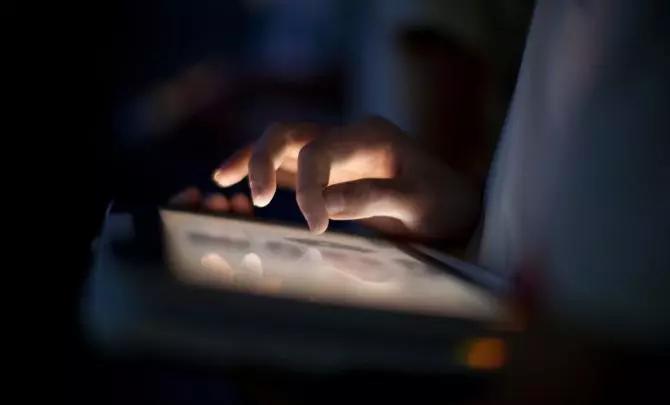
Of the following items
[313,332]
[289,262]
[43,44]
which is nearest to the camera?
[313,332]

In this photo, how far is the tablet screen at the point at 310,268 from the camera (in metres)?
0.24

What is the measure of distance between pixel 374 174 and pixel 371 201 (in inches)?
2.4

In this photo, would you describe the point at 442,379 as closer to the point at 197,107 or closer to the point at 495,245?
the point at 495,245

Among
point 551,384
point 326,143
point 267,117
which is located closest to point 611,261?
point 551,384

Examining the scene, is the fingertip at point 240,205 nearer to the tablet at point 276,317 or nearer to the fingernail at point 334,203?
Answer: the fingernail at point 334,203

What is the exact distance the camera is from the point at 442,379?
0.71 ft

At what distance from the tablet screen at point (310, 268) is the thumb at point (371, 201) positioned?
0.05 m

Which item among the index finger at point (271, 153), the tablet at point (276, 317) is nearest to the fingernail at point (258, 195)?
the index finger at point (271, 153)

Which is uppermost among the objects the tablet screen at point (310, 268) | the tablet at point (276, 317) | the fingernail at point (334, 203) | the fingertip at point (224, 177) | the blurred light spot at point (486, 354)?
the fingertip at point (224, 177)

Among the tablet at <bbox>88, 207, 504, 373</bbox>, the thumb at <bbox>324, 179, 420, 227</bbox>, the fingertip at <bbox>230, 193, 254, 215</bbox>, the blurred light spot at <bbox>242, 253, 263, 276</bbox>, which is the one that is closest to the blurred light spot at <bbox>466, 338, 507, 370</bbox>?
the tablet at <bbox>88, 207, 504, 373</bbox>

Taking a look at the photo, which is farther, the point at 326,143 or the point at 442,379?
the point at 326,143

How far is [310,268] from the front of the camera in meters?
0.32

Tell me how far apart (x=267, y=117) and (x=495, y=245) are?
523 millimetres

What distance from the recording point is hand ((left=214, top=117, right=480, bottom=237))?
485 millimetres
